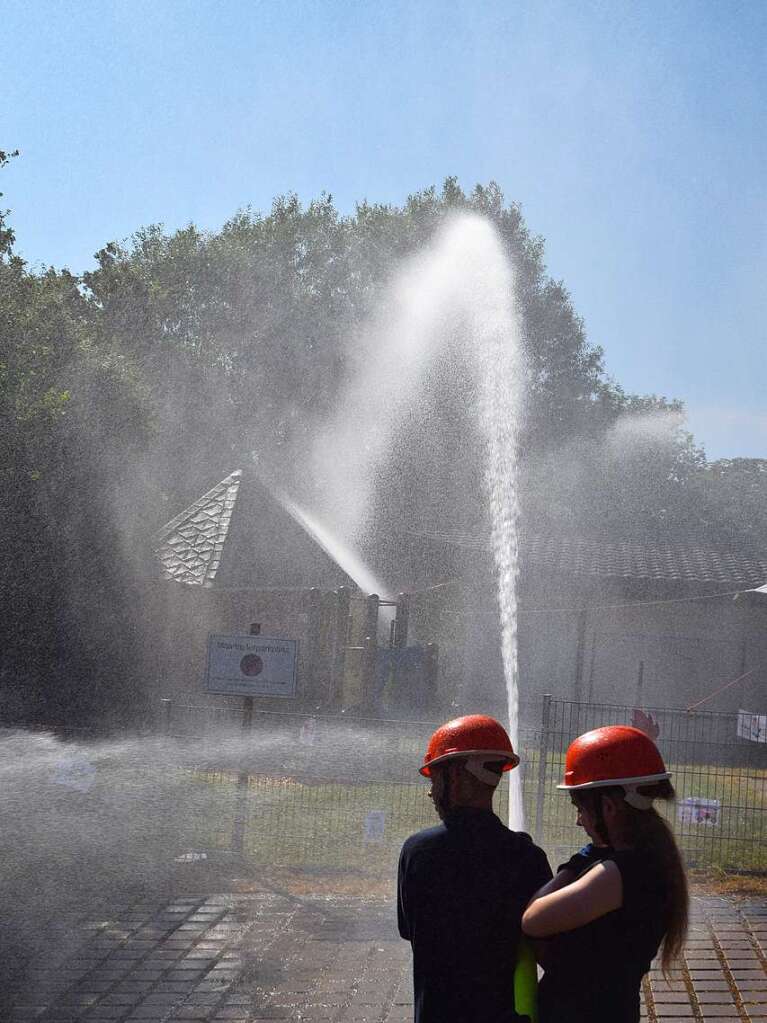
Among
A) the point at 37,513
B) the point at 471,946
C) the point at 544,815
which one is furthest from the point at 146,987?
the point at 37,513

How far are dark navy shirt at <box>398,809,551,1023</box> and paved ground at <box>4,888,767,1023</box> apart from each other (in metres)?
3.03

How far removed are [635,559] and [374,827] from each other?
706 inches

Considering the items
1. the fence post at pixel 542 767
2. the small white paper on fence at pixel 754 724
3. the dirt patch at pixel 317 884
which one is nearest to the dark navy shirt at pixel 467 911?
the dirt patch at pixel 317 884

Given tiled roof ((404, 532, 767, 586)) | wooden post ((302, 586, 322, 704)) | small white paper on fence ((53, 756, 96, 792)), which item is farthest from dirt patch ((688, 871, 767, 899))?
tiled roof ((404, 532, 767, 586))

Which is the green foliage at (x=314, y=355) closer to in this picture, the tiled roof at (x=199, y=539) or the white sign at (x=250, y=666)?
the tiled roof at (x=199, y=539)

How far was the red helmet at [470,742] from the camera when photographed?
3.01 meters

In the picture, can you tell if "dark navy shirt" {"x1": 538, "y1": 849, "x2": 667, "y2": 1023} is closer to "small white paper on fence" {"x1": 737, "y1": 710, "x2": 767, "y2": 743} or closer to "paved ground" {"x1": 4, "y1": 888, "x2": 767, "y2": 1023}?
"paved ground" {"x1": 4, "y1": 888, "x2": 767, "y2": 1023}

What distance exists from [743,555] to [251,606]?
13620mm

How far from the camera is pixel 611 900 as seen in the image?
8.30 feet

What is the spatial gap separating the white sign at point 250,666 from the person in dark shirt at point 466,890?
6636 millimetres

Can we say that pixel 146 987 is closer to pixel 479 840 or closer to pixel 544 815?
pixel 479 840

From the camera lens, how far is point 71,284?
36438 mm

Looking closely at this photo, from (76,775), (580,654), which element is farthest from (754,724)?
(580,654)

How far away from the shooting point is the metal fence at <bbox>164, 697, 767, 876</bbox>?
9.05 meters
